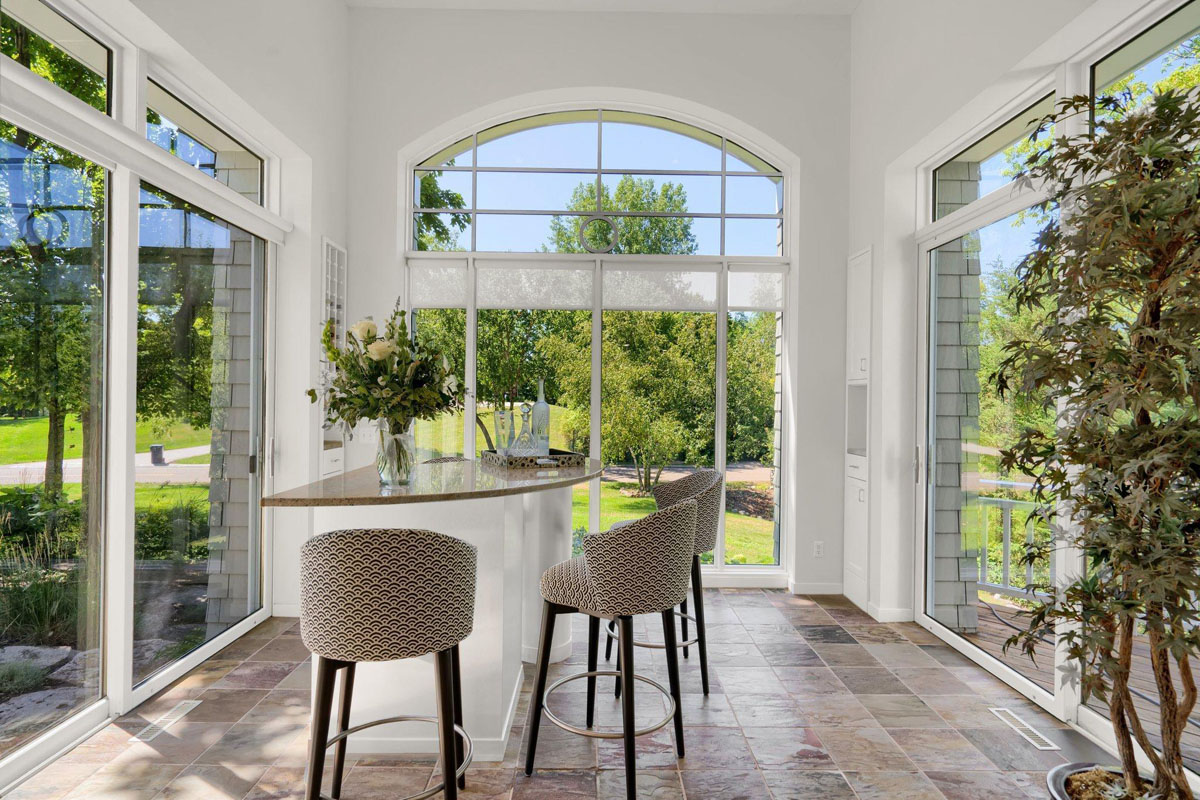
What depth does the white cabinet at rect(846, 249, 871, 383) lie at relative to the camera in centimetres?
498

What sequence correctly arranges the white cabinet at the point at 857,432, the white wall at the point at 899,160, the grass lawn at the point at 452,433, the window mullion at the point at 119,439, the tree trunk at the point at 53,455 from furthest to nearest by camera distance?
the grass lawn at the point at 452,433 → the white cabinet at the point at 857,432 → the white wall at the point at 899,160 → the window mullion at the point at 119,439 → the tree trunk at the point at 53,455

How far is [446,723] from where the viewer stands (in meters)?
2.18

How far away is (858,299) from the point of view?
5.15m

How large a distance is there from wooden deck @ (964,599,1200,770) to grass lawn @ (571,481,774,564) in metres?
1.71

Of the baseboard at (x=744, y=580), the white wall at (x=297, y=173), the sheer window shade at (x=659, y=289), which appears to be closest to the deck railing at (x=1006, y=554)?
the baseboard at (x=744, y=580)

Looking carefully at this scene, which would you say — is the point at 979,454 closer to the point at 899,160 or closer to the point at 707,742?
the point at 899,160

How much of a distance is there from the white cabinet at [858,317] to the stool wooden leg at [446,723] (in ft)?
11.9

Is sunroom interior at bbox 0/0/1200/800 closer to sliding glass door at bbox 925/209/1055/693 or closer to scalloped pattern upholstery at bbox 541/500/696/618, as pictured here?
sliding glass door at bbox 925/209/1055/693

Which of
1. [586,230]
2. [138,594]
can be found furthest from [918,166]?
[138,594]

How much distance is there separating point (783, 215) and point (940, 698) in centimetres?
347

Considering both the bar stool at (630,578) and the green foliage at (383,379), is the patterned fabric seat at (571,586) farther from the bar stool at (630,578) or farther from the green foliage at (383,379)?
the green foliage at (383,379)

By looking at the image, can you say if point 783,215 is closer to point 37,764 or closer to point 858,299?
point 858,299

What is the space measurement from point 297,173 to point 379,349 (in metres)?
2.65

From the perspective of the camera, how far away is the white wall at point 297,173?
13.2ft
